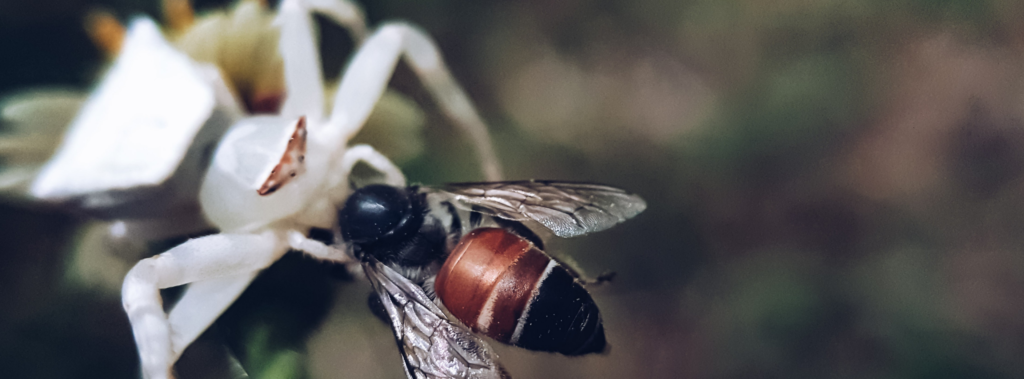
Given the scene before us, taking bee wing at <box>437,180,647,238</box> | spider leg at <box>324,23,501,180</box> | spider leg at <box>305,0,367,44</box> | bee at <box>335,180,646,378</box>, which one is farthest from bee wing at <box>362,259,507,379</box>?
spider leg at <box>305,0,367,44</box>

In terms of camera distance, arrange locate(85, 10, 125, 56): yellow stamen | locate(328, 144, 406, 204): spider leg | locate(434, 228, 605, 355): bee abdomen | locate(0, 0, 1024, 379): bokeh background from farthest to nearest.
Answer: locate(0, 0, 1024, 379): bokeh background < locate(85, 10, 125, 56): yellow stamen < locate(328, 144, 406, 204): spider leg < locate(434, 228, 605, 355): bee abdomen

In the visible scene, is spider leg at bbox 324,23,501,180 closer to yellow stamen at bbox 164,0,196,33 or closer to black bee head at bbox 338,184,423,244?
black bee head at bbox 338,184,423,244

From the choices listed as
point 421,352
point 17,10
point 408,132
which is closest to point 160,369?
point 421,352

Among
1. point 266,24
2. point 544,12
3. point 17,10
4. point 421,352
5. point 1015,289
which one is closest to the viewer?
point 421,352

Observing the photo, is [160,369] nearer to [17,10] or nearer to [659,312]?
[17,10]

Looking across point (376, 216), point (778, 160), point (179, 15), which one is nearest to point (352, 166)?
point (376, 216)

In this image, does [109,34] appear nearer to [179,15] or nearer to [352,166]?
[179,15]
